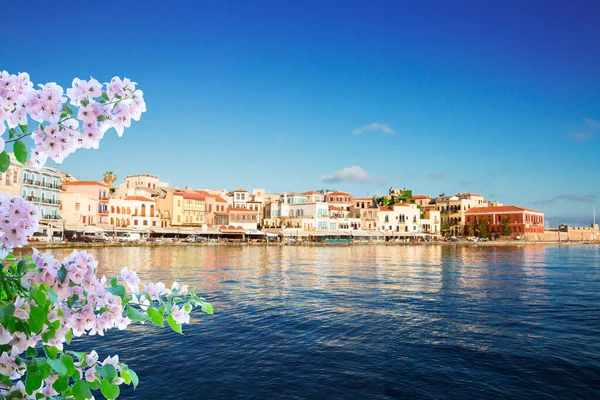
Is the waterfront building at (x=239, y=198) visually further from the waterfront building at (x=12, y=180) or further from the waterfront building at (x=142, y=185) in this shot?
the waterfront building at (x=12, y=180)

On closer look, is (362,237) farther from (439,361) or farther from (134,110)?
(134,110)

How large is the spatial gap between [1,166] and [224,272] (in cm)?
3245

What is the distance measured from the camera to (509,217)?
115438mm

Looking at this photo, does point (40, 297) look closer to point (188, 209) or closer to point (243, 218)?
point (188, 209)

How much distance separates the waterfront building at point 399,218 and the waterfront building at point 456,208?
60.2 ft

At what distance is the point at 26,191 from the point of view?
183ft

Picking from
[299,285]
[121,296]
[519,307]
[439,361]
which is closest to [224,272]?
[299,285]

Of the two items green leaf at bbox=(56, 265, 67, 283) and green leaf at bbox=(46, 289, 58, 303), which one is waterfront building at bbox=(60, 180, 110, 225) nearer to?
green leaf at bbox=(56, 265, 67, 283)

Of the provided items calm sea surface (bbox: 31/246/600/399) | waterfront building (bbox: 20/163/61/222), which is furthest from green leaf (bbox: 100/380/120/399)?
waterfront building (bbox: 20/163/61/222)

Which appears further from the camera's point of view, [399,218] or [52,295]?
[399,218]

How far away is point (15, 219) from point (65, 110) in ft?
2.75

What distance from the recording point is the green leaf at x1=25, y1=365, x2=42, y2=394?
9.74 feet

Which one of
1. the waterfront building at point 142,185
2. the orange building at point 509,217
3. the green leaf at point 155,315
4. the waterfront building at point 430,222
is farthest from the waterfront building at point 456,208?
the green leaf at point 155,315

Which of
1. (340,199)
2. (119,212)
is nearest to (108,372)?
(119,212)
